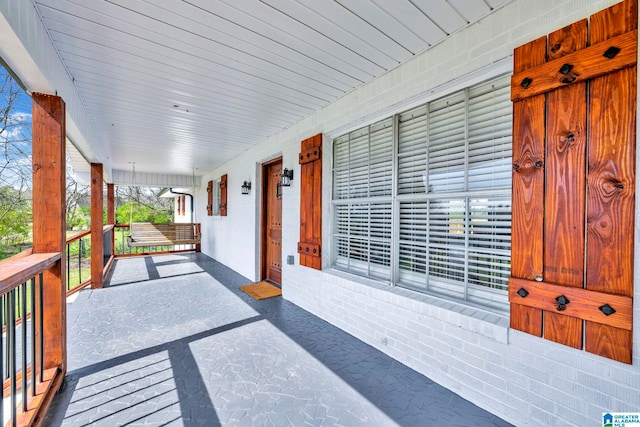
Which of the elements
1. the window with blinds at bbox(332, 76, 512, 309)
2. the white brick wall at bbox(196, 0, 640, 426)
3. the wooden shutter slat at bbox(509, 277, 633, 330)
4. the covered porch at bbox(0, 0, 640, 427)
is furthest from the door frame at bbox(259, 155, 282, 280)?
the wooden shutter slat at bbox(509, 277, 633, 330)

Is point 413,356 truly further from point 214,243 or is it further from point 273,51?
point 214,243

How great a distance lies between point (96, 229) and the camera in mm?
4672

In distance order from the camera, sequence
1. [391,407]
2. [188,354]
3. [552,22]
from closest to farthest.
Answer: [552,22], [391,407], [188,354]

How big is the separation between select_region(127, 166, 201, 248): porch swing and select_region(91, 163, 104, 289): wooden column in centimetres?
179

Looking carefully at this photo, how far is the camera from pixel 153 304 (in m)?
3.84

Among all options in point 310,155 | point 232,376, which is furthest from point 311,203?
point 232,376

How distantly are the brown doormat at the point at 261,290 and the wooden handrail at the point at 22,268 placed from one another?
257 centimetres

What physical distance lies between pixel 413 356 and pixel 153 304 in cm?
340

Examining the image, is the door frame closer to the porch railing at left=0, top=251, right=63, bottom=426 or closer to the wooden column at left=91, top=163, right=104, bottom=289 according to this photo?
the wooden column at left=91, top=163, right=104, bottom=289

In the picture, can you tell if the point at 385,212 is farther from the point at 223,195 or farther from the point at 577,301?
the point at 223,195

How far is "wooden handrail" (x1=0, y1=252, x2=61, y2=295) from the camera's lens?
1.38 m

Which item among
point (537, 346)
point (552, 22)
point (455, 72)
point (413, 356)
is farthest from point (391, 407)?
point (552, 22)

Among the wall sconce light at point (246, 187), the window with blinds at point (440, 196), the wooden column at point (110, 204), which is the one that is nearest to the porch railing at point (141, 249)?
the wooden column at point (110, 204)

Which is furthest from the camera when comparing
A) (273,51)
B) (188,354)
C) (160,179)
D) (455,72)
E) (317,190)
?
(160,179)
